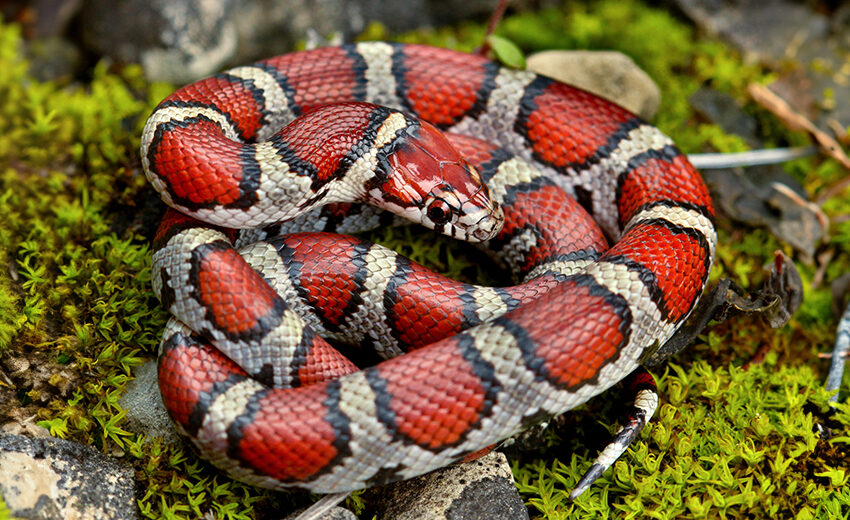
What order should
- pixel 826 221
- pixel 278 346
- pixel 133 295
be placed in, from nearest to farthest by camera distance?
1. pixel 278 346
2. pixel 133 295
3. pixel 826 221

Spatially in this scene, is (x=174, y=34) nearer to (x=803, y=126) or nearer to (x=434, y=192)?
(x=434, y=192)

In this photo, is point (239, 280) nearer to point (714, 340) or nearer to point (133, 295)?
point (133, 295)

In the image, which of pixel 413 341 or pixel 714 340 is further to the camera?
pixel 714 340

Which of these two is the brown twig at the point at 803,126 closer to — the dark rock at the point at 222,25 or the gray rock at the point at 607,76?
the gray rock at the point at 607,76

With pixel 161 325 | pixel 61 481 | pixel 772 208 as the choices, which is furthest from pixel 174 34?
pixel 772 208

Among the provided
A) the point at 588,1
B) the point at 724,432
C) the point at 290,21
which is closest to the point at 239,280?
the point at 724,432

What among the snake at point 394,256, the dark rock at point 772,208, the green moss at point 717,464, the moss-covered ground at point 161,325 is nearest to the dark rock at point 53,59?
the moss-covered ground at point 161,325
